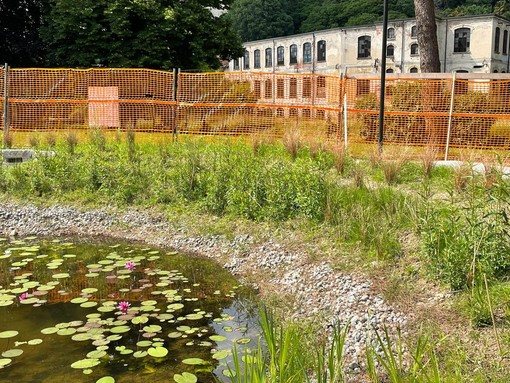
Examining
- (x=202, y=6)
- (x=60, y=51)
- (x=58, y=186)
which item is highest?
(x=202, y=6)

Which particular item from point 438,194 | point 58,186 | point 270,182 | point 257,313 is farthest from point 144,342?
point 58,186

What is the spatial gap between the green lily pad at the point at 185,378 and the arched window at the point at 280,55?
5857cm

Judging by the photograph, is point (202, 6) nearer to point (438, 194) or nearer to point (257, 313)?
point (438, 194)

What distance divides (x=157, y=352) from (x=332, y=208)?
383 centimetres

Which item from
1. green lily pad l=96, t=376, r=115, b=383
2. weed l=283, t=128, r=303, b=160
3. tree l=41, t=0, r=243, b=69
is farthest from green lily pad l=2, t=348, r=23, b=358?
tree l=41, t=0, r=243, b=69

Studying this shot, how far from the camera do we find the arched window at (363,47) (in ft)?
173

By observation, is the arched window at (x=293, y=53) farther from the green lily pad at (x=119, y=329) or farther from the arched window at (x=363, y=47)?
the green lily pad at (x=119, y=329)

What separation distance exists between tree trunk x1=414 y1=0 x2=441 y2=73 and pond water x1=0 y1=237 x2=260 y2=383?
1159 cm

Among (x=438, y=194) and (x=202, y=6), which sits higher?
(x=202, y=6)

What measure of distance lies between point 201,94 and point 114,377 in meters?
12.8

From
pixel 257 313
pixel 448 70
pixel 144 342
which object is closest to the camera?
pixel 144 342

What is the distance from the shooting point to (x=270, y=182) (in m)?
9.12

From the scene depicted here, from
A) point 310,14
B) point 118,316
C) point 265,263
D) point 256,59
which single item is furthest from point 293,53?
point 118,316

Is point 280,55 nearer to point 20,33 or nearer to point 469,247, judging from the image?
point 20,33
